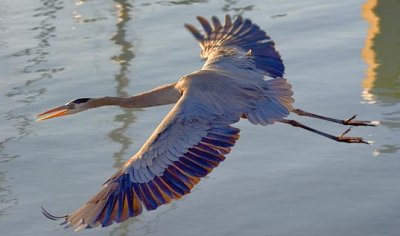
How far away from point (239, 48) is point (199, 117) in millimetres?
1731

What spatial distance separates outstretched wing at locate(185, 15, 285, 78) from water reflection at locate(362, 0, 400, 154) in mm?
1216

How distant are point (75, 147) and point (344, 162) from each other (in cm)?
241

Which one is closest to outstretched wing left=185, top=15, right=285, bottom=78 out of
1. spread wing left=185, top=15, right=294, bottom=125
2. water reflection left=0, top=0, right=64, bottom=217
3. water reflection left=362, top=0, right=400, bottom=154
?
spread wing left=185, top=15, right=294, bottom=125

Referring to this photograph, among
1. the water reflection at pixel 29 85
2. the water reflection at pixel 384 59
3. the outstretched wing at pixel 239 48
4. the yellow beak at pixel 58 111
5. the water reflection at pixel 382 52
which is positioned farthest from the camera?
the water reflection at pixel 382 52

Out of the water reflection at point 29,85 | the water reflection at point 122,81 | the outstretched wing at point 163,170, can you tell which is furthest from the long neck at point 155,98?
the water reflection at point 29,85

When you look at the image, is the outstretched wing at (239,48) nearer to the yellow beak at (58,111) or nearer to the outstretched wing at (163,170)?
the yellow beak at (58,111)

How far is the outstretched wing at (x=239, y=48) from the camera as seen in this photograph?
8508mm

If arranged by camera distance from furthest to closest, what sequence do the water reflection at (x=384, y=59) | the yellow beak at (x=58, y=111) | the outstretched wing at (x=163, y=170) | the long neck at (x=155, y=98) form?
the water reflection at (x=384, y=59) < the yellow beak at (x=58, y=111) < the long neck at (x=155, y=98) < the outstretched wing at (x=163, y=170)

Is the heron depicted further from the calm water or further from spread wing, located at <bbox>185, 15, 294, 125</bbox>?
the calm water

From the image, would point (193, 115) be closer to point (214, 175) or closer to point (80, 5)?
point (214, 175)

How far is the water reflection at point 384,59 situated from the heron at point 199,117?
1.12 meters

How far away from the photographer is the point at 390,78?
10.4 m

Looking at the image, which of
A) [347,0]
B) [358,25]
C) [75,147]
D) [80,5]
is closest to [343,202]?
[75,147]

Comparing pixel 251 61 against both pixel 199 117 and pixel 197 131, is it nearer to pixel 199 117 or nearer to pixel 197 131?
pixel 199 117
